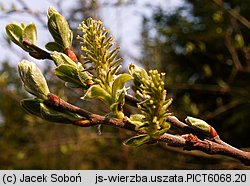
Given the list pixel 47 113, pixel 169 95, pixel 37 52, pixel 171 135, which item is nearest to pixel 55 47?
pixel 37 52

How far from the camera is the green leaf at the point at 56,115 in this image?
57cm

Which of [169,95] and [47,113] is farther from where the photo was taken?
[169,95]

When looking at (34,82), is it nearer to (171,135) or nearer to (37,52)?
(37,52)

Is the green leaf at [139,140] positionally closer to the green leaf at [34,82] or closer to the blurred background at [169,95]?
the green leaf at [34,82]

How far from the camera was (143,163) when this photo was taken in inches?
135

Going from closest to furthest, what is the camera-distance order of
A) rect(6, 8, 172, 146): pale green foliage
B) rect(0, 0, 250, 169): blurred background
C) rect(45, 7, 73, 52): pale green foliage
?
1. rect(6, 8, 172, 146): pale green foliage
2. rect(45, 7, 73, 52): pale green foliage
3. rect(0, 0, 250, 169): blurred background

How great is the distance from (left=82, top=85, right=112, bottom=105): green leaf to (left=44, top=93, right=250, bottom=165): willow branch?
3 cm

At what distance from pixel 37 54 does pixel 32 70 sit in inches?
2.8

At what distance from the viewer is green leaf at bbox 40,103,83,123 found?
1.87ft

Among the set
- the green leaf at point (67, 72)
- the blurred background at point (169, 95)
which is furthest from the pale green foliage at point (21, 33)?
the blurred background at point (169, 95)

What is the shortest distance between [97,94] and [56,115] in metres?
0.07

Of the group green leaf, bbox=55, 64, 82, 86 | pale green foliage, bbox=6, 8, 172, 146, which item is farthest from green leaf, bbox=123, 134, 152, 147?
green leaf, bbox=55, 64, 82, 86

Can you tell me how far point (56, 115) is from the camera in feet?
1.89

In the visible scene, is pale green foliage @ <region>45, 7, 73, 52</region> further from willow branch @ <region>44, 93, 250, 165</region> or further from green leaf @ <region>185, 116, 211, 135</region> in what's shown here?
green leaf @ <region>185, 116, 211, 135</region>
